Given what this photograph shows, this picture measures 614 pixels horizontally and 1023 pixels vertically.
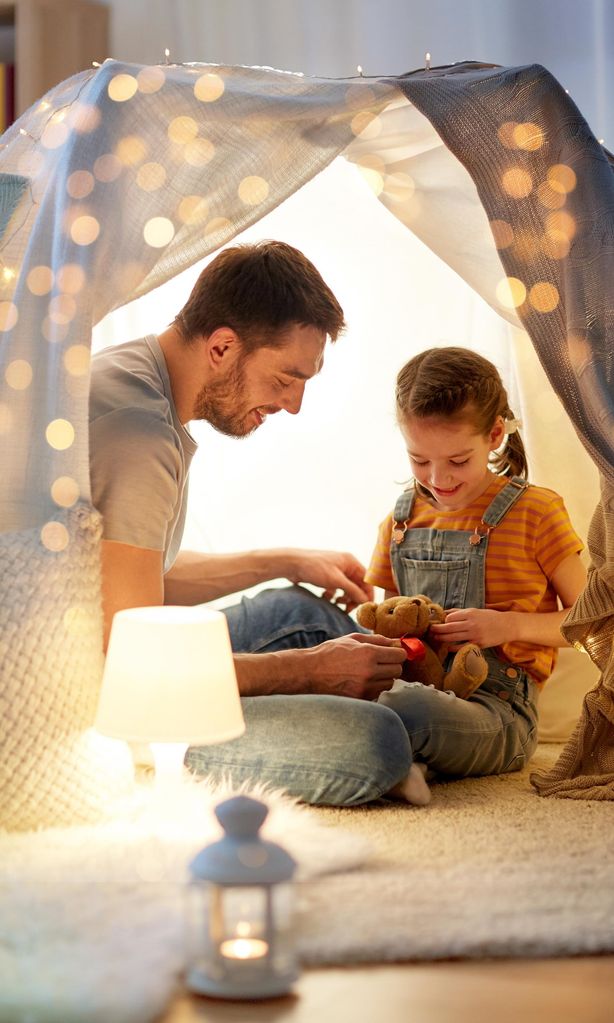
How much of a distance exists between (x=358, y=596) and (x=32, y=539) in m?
0.81

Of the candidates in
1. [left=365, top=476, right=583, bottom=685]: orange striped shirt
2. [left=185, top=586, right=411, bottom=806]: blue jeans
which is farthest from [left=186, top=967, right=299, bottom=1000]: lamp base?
[left=365, top=476, right=583, bottom=685]: orange striped shirt

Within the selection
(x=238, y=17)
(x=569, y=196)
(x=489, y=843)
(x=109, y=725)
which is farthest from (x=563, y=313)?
(x=238, y=17)

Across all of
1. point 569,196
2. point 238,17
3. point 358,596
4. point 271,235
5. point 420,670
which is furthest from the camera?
point 238,17

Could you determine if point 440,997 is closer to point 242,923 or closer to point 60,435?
point 242,923

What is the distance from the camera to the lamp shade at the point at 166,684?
57.6 inches

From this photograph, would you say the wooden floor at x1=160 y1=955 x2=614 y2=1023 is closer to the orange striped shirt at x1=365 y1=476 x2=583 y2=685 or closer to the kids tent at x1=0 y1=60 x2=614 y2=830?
the kids tent at x1=0 y1=60 x2=614 y2=830

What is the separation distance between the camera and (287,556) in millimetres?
2242

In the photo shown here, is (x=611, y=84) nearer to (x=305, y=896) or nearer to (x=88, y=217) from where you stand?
(x=88, y=217)

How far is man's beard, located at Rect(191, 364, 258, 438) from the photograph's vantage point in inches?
75.7

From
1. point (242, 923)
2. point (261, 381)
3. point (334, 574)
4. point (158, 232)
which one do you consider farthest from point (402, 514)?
point (242, 923)

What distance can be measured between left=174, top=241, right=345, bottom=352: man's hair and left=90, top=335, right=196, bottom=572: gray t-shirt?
188 millimetres

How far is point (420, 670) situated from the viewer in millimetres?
1940

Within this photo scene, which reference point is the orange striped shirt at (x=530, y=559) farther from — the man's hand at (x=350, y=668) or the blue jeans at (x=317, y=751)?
the blue jeans at (x=317, y=751)

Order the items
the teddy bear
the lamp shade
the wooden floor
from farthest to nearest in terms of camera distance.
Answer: the teddy bear
the lamp shade
the wooden floor
